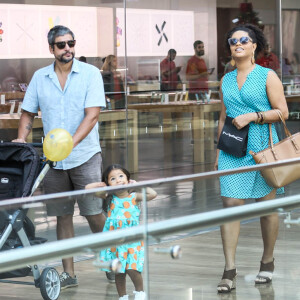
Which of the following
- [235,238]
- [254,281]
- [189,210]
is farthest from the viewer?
[254,281]

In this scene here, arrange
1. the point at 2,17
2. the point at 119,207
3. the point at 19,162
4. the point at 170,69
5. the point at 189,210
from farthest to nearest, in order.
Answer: the point at 170,69 < the point at 2,17 < the point at 19,162 < the point at 189,210 < the point at 119,207

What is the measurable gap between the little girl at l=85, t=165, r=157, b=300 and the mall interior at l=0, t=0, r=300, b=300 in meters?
0.10

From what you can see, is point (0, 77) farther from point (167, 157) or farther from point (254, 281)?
point (254, 281)

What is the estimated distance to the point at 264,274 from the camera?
4141mm

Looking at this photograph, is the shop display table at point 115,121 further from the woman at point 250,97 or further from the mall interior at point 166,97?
the woman at point 250,97

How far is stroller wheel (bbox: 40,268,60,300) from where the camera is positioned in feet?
11.9

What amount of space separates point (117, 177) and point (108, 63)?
181 inches

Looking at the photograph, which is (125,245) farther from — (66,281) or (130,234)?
(66,281)

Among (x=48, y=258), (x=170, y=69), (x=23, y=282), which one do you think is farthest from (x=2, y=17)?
(x=48, y=258)

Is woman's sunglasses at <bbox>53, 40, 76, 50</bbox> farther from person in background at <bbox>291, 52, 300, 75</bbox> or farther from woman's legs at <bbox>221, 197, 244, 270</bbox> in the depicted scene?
person in background at <bbox>291, 52, 300, 75</bbox>

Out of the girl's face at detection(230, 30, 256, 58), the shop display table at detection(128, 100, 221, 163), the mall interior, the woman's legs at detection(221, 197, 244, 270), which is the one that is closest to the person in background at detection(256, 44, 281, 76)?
the mall interior

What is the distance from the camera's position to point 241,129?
204 inches

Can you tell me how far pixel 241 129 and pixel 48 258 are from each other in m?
2.46

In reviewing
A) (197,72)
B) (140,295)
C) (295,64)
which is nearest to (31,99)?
(140,295)
